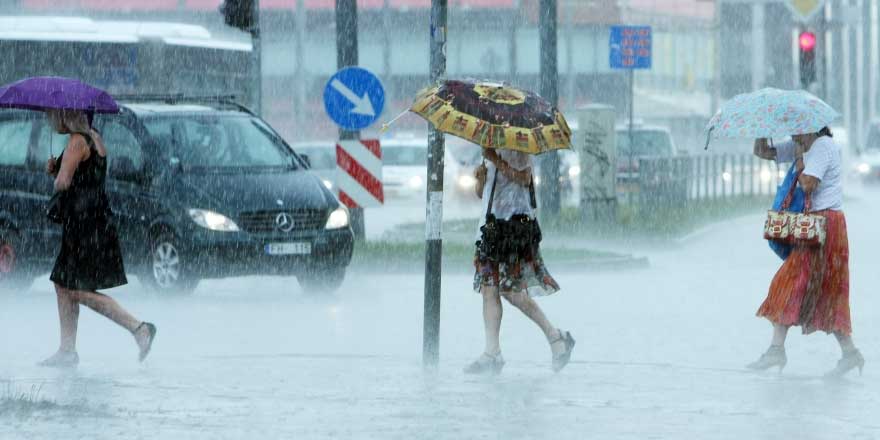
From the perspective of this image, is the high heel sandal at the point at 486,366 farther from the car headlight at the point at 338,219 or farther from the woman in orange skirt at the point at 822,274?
the car headlight at the point at 338,219

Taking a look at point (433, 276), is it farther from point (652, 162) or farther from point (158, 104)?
point (652, 162)

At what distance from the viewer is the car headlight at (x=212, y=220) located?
54.5 feet

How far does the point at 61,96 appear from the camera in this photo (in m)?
11.3

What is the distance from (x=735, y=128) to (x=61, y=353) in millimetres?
4045

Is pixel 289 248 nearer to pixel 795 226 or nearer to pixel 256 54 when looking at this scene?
pixel 256 54

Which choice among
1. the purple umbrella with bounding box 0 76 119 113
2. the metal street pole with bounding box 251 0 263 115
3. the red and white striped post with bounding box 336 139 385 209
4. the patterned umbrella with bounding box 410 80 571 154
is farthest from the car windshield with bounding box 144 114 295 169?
the patterned umbrella with bounding box 410 80 571 154

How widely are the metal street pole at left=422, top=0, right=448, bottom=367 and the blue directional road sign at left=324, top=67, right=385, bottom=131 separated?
7.87 m

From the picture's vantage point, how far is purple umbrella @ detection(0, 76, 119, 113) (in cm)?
1130

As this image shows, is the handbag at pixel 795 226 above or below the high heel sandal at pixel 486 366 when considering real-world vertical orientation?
above

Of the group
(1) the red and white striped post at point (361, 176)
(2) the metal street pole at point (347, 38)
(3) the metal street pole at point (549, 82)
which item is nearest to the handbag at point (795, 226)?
(1) the red and white striped post at point (361, 176)

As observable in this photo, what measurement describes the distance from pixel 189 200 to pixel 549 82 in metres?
9.83

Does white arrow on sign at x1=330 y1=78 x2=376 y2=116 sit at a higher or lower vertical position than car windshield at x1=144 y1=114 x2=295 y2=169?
higher

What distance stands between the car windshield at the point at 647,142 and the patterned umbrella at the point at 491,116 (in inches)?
1032

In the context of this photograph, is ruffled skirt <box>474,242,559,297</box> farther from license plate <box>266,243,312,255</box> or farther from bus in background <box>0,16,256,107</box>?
bus in background <box>0,16,256,107</box>
